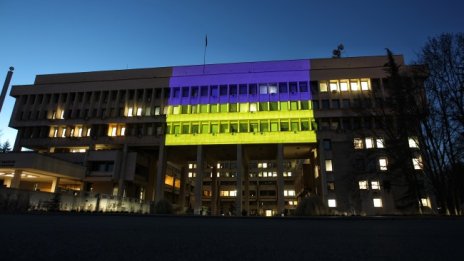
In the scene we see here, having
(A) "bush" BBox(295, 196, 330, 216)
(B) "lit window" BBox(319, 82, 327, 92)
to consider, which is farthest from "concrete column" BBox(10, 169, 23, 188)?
(B) "lit window" BBox(319, 82, 327, 92)

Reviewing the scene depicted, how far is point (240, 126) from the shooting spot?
182ft

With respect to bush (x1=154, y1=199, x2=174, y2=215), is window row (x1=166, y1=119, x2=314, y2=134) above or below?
above

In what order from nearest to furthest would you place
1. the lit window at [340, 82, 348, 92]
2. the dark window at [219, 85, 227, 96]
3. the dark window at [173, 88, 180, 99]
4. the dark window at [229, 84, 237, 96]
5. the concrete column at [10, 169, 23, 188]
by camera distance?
the concrete column at [10, 169, 23, 188] → the lit window at [340, 82, 348, 92] → the dark window at [229, 84, 237, 96] → the dark window at [219, 85, 227, 96] → the dark window at [173, 88, 180, 99]

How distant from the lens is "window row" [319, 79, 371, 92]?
54522 mm

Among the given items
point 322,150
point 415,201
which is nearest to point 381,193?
point 322,150

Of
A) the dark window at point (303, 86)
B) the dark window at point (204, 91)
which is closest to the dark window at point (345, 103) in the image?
the dark window at point (303, 86)

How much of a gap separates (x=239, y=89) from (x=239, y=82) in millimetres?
1312

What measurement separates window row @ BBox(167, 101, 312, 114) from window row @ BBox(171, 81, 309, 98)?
2.11 meters

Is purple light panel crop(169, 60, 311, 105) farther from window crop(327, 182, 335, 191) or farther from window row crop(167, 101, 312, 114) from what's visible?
window crop(327, 182, 335, 191)

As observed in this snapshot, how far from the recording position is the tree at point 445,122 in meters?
23.2

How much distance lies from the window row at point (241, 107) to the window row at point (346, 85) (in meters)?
4.51

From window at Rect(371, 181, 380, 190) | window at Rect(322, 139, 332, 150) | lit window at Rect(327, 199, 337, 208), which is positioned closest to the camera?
window at Rect(371, 181, 380, 190)

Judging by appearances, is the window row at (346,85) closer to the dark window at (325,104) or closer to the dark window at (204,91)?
the dark window at (325,104)

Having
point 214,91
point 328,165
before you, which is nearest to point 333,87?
point 328,165
